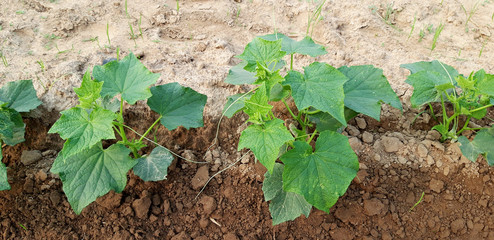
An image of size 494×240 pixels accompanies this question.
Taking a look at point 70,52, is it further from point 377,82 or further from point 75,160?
point 377,82

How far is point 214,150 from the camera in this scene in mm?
2742

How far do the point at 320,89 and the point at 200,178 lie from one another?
43.2 inches

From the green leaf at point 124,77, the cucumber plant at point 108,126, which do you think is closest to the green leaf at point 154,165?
the cucumber plant at point 108,126

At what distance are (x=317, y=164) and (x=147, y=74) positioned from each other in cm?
119

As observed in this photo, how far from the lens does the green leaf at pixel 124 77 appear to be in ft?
7.55

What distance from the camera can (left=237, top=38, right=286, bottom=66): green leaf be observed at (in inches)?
88.9

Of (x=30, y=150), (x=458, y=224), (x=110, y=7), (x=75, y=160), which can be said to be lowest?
(x=458, y=224)

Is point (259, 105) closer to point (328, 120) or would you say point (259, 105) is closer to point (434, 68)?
point (328, 120)

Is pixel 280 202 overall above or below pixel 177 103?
below

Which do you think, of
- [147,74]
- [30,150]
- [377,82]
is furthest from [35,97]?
[377,82]

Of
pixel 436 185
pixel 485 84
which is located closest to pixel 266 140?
pixel 436 185

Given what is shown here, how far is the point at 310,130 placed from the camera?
2846 mm

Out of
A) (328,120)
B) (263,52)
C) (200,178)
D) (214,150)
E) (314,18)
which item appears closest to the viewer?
(263,52)

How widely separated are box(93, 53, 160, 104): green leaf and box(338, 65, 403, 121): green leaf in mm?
1227
